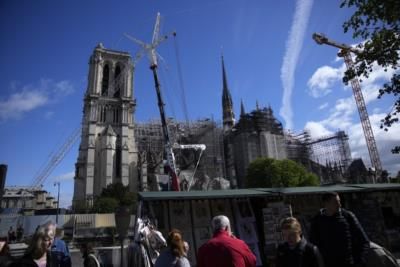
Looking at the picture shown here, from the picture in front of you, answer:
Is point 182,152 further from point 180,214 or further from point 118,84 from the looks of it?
point 180,214

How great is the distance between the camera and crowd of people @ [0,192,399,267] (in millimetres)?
3523

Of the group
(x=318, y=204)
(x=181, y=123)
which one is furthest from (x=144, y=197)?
(x=181, y=123)

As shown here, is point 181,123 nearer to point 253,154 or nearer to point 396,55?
point 253,154

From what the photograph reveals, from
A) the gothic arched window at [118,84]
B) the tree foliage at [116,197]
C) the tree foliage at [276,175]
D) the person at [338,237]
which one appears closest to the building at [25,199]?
the gothic arched window at [118,84]

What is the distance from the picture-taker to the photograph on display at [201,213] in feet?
30.9

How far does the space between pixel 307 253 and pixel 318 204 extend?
7.81m

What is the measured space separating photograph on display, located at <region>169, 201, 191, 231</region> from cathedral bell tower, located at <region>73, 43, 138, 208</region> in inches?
2029

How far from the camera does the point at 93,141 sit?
63.6m

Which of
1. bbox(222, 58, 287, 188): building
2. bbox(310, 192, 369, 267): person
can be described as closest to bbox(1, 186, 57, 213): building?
bbox(222, 58, 287, 188): building

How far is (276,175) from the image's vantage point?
4938cm

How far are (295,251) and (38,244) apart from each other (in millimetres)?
3163

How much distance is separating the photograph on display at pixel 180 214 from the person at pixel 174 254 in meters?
5.03

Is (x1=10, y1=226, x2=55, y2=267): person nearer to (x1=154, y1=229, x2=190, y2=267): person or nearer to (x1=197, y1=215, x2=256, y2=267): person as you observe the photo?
(x1=154, y1=229, x2=190, y2=267): person

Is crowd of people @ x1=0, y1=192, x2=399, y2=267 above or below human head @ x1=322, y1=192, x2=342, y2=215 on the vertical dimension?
below
